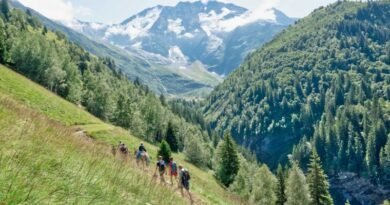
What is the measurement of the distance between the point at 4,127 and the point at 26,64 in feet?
371

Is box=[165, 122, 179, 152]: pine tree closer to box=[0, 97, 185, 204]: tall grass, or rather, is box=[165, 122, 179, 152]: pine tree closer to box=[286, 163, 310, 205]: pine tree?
Result: box=[286, 163, 310, 205]: pine tree

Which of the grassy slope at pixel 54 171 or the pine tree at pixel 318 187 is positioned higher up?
the pine tree at pixel 318 187

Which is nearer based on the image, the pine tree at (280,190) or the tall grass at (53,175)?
the tall grass at (53,175)

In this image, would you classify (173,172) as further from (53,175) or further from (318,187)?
(318,187)

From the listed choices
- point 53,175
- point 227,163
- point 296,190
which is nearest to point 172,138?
point 227,163

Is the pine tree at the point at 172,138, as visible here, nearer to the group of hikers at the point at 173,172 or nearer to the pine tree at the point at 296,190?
the pine tree at the point at 296,190

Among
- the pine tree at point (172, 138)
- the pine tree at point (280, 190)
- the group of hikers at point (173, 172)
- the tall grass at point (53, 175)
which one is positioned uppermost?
the pine tree at point (172, 138)

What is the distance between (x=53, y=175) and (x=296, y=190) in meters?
73.9

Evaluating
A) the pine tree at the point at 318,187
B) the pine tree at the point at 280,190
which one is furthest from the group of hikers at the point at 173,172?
the pine tree at the point at 280,190

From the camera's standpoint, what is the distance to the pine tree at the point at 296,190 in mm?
77000

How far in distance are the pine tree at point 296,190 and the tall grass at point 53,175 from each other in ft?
223

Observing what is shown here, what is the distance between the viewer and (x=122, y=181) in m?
11.7

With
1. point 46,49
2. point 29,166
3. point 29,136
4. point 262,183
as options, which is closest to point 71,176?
point 29,166

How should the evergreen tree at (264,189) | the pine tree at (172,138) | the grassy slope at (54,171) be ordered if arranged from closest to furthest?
the grassy slope at (54,171)
the evergreen tree at (264,189)
the pine tree at (172,138)
